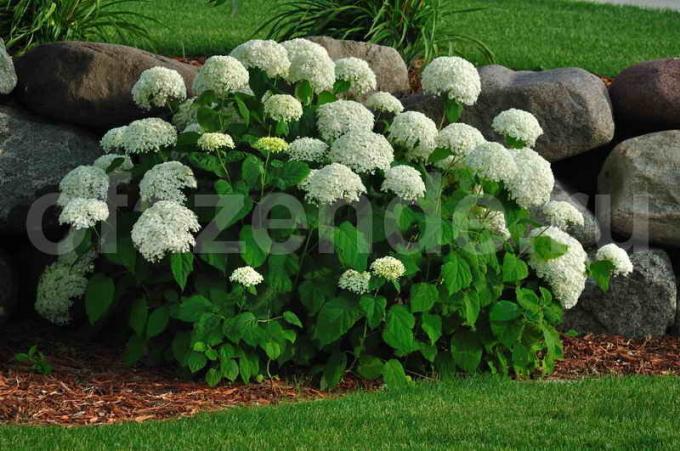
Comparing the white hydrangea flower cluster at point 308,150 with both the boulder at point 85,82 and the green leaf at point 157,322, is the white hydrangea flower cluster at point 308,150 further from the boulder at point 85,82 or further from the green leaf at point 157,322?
the boulder at point 85,82

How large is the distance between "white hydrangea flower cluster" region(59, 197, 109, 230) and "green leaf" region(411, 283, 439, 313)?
1.68 meters

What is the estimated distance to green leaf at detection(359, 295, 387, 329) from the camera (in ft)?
19.5

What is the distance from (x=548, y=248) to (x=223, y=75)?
2.04 m

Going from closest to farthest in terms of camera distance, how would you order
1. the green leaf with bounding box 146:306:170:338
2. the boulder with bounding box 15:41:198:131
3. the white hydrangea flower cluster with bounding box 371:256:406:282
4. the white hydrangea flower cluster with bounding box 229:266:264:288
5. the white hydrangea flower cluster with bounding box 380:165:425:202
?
the white hydrangea flower cluster with bounding box 229:266:264:288, the white hydrangea flower cluster with bounding box 371:256:406:282, the white hydrangea flower cluster with bounding box 380:165:425:202, the green leaf with bounding box 146:306:170:338, the boulder with bounding box 15:41:198:131

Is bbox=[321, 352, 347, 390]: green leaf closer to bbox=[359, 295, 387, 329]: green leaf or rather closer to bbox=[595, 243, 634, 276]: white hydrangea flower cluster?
bbox=[359, 295, 387, 329]: green leaf

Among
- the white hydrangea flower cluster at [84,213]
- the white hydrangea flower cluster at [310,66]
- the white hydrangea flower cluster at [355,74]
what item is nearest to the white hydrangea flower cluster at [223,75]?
the white hydrangea flower cluster at [310,66]

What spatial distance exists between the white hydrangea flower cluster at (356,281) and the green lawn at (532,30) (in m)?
3.71

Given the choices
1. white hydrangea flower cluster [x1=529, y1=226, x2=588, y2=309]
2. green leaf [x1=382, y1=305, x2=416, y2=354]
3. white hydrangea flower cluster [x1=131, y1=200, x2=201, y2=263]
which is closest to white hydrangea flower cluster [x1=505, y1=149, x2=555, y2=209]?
white hydrangea flower cluster [x1=529, y1=226, x2=588, y2=309]

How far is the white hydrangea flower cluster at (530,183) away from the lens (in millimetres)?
6176

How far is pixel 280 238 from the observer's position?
6.14 metres

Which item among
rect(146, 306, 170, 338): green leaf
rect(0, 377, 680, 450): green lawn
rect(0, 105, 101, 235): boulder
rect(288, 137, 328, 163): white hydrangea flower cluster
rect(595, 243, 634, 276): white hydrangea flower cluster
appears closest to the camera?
rect(0, 377, 680, 450): green lawn

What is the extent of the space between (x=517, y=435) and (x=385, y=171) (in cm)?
179

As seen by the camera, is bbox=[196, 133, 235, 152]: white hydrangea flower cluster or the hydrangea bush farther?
bbox=[196, 133, 235, 152]: white hydrangea flower cluster

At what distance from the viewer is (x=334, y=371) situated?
6152mm
